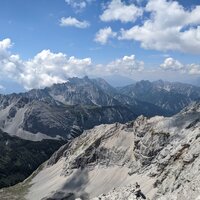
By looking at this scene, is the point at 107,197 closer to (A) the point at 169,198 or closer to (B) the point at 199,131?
(A) the point at 169,198

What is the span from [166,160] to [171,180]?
21319mm

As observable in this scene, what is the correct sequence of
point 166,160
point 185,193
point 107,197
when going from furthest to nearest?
point 166,160
point 107,197
point 185,193

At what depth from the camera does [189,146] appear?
156m

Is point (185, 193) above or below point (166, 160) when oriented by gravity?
above

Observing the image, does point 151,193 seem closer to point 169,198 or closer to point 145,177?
point 145,177

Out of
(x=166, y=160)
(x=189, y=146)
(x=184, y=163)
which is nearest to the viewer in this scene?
(x=184, y=163)

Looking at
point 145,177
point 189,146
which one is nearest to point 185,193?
point 189,146

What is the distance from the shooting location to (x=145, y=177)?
635 feet

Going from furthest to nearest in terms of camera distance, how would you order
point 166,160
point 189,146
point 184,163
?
1. point 166,160
2. point 189,146
3. point 184,163

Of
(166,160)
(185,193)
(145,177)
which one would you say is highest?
(185,193)

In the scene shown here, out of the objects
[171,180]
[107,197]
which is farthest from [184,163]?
[107,197]

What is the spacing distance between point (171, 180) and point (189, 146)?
17261 mm

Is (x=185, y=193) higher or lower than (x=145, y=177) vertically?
higher

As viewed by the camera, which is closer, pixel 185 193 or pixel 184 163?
pixel 185 193
